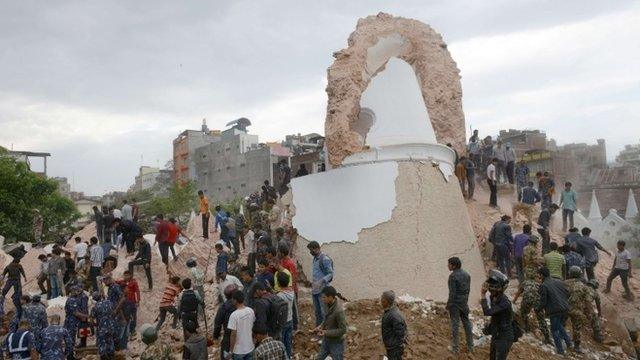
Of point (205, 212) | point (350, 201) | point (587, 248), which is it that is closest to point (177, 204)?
point (205, 212)

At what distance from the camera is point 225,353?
7.66 meters

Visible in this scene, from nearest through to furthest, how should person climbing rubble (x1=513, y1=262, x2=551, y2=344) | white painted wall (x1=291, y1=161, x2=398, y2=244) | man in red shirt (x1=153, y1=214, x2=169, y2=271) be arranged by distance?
person climbing rubble (x1=513, y1=262, x2=551, y2=344)
white painted wall (x1=291, y1=161, x2=398, y2=244)
man in red shirt (x1=153, y1=214, x2=169, y2=271)

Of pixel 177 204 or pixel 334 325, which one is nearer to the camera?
pixel 334 325

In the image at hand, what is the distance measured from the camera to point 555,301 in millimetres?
8641

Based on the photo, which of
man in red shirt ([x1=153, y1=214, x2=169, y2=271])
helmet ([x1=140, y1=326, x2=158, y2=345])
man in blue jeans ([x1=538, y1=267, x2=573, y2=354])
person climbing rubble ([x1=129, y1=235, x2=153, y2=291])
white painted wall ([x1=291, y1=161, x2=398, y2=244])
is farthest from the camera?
man in red shirt ([x1=153, y1=214, x2=169, y2=271])

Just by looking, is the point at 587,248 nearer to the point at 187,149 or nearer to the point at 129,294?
the point at 129,294

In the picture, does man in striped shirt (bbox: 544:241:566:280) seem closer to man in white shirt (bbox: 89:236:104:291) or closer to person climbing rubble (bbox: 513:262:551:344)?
person climbing rubble (bbox: 513:262:551:344)

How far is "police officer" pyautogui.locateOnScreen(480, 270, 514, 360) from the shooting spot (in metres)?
6.73

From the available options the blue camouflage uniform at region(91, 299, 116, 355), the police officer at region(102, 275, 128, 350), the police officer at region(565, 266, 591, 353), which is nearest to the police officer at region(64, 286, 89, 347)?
the police officer at region(102, 275, 128, 350)

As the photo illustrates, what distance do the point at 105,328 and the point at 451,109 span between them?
10.4 meters

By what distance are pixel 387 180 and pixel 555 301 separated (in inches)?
170

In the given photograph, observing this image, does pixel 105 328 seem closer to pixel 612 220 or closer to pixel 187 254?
pixel 187 254

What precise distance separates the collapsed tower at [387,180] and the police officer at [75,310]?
15.9ft

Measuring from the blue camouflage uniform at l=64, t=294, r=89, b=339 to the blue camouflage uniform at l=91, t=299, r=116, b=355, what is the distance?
25.6 inches
